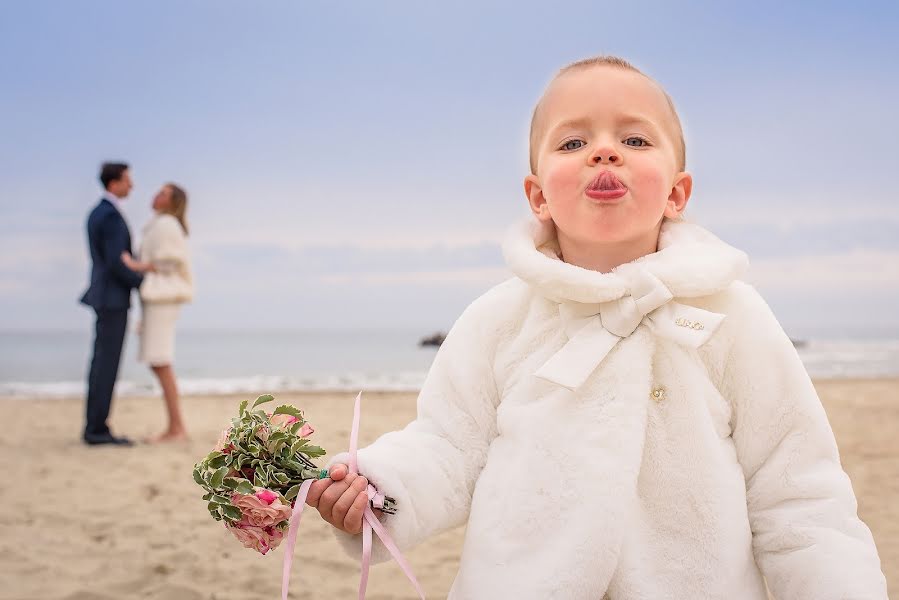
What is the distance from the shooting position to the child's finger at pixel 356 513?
1.53 metres

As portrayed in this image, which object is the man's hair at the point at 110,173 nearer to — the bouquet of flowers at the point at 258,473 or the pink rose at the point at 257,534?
the bouquet of flowers at the point at 258,473

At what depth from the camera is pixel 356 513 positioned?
154cm

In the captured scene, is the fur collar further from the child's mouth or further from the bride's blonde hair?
the bride's blonde hair

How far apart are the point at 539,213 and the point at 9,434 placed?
7533 millimetres

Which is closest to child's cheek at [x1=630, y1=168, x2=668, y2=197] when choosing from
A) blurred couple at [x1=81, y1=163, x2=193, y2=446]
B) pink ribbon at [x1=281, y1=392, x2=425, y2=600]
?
pink ribbon at [x1=281, y1=392, x2=425, y2=600]

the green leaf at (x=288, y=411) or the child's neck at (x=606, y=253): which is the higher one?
the child's neck at (x=606, y=253)

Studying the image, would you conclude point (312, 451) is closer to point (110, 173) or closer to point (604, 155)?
point (604, 155)

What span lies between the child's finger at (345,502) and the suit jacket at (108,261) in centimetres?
577

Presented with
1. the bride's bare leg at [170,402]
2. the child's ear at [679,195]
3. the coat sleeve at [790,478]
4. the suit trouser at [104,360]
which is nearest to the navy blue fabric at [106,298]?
the suit trouser at [104,360]

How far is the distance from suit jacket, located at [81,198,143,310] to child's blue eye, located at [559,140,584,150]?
5811mm

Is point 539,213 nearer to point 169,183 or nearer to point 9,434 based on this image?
point 169,183

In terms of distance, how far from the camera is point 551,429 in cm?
160

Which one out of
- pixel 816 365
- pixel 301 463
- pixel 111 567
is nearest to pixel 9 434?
pixel 111 567

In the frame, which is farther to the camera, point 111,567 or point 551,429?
point 111,567
